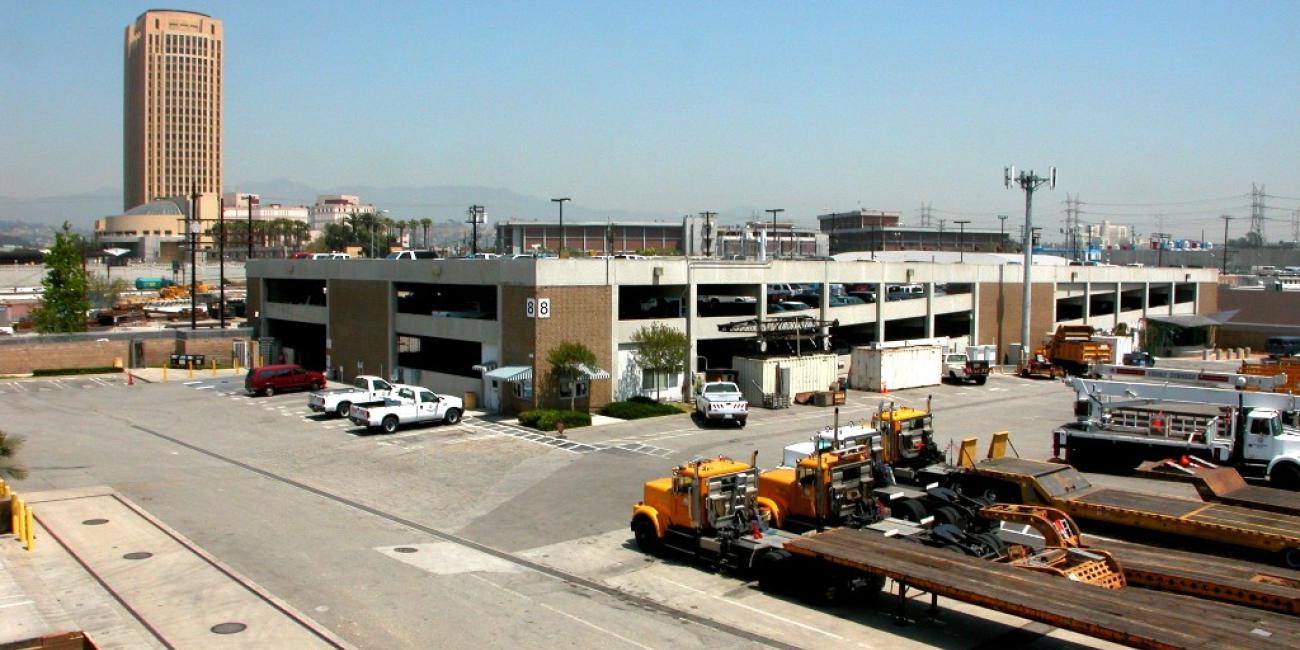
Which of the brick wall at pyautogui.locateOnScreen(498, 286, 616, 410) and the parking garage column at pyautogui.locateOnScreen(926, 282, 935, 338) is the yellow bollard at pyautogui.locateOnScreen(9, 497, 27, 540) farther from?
the parking garage column at pyautogui.locateOnScreen(926, 282, 935, 338)

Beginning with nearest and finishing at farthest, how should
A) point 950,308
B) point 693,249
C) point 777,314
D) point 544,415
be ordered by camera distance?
point 544,415 < point 777,314 < point 950,308 < point 693,249

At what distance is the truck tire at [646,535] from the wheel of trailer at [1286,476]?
18042 mm

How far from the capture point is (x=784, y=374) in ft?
147

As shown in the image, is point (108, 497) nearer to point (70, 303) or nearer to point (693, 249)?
point (70, 303)

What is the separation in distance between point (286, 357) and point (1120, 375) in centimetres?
4806

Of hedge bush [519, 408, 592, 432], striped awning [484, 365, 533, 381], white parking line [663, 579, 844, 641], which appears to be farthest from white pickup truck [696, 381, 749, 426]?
white parking line [663, 579, 844, 641]

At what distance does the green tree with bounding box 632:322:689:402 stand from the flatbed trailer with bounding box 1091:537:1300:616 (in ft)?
82.4

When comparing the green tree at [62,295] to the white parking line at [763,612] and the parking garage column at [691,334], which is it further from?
the white parking line at [763,612]

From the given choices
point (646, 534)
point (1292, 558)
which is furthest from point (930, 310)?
point (646, 534)

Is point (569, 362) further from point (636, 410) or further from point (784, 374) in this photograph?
point (784, 374)

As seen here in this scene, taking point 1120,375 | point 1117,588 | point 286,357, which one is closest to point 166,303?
point 286,357

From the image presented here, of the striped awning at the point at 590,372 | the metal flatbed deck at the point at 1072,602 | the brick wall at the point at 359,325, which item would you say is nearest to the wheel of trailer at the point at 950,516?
the metal flatbed deck at the point at 1072,602

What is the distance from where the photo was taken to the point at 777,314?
2082 inches

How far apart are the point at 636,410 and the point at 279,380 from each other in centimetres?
1819
